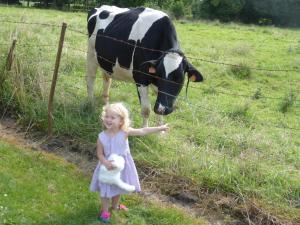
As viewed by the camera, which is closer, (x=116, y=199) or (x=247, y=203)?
(x=116, y=199)

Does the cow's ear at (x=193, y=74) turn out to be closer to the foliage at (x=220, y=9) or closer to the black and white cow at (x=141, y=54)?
the black and white cow at (x=141, y=54)

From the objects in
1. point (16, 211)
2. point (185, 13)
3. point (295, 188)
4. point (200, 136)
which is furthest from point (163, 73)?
point (185, 13)

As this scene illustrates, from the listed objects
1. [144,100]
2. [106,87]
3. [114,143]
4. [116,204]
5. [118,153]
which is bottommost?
[116,204]

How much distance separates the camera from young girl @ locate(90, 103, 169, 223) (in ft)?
14.9

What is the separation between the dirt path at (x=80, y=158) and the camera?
5.40 metres

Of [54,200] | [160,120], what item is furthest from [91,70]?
[54,200]

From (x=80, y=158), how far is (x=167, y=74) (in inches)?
66.0

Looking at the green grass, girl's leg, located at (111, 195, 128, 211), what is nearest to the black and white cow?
the green grass

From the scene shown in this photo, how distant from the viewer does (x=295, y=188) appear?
5707 mm

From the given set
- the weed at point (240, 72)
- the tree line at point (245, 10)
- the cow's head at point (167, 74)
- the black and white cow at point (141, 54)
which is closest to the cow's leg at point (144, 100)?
the black and white cow at point (141, 54)

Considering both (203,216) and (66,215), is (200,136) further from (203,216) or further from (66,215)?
(66,215)

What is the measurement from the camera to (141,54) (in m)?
7.27

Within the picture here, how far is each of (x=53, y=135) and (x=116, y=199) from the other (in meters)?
2.43

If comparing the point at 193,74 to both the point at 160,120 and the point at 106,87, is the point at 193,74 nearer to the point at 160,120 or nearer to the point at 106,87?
the point at 160,120
